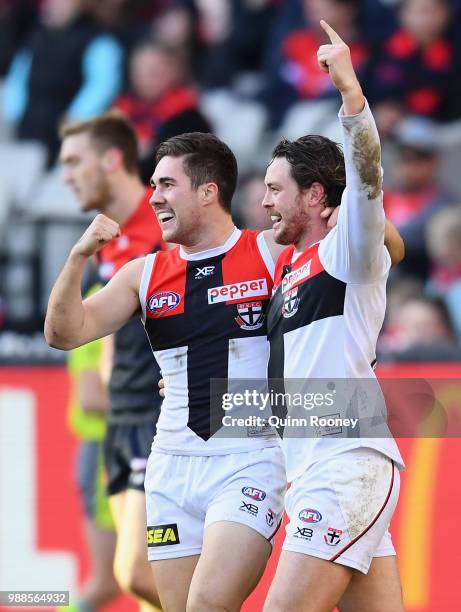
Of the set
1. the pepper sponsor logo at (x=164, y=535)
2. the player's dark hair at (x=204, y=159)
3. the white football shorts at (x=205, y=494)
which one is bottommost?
the pepper sponsor logo at (x=164, y=535)

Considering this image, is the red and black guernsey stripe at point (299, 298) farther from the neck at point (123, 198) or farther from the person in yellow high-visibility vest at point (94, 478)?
the person in yellow high-visibility vest at point (94, 478)

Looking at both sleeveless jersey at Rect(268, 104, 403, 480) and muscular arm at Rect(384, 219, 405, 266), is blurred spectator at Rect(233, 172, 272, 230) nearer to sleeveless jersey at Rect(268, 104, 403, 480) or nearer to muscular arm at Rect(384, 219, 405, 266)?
muscular arm at Rect(384, 219, 405, 266)

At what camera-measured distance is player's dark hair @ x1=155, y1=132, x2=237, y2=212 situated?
16.2 ft

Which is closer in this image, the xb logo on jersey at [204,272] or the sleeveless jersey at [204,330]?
the sleeveless jersey at [204,330]

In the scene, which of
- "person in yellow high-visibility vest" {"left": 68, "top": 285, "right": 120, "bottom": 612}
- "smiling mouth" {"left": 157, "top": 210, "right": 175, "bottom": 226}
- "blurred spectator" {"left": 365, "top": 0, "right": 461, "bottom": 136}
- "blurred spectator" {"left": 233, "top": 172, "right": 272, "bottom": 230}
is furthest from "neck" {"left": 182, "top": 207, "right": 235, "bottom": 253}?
"blurred spectator" {"left": 365, "top": 0, "right": 461, "bottom": 136}

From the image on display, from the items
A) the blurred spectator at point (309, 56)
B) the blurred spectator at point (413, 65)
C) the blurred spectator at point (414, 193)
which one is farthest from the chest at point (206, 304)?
the blurred spectator at point (309, 56)

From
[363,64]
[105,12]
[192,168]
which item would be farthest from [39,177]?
[192,168]

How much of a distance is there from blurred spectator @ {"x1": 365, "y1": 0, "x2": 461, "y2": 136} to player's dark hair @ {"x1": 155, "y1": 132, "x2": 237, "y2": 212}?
4583 millimetres

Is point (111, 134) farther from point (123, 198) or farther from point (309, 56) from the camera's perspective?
point (309, 56)

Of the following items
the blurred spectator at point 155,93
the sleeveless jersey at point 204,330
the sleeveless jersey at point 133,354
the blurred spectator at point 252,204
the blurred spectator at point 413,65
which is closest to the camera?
the sleeveless jersey at point 204,330

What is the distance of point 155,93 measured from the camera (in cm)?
998

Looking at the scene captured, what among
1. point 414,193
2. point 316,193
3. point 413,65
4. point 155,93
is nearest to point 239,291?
point 316,193

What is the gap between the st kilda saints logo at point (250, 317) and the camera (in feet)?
15.7

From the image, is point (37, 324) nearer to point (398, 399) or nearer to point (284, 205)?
point (398, 399)
